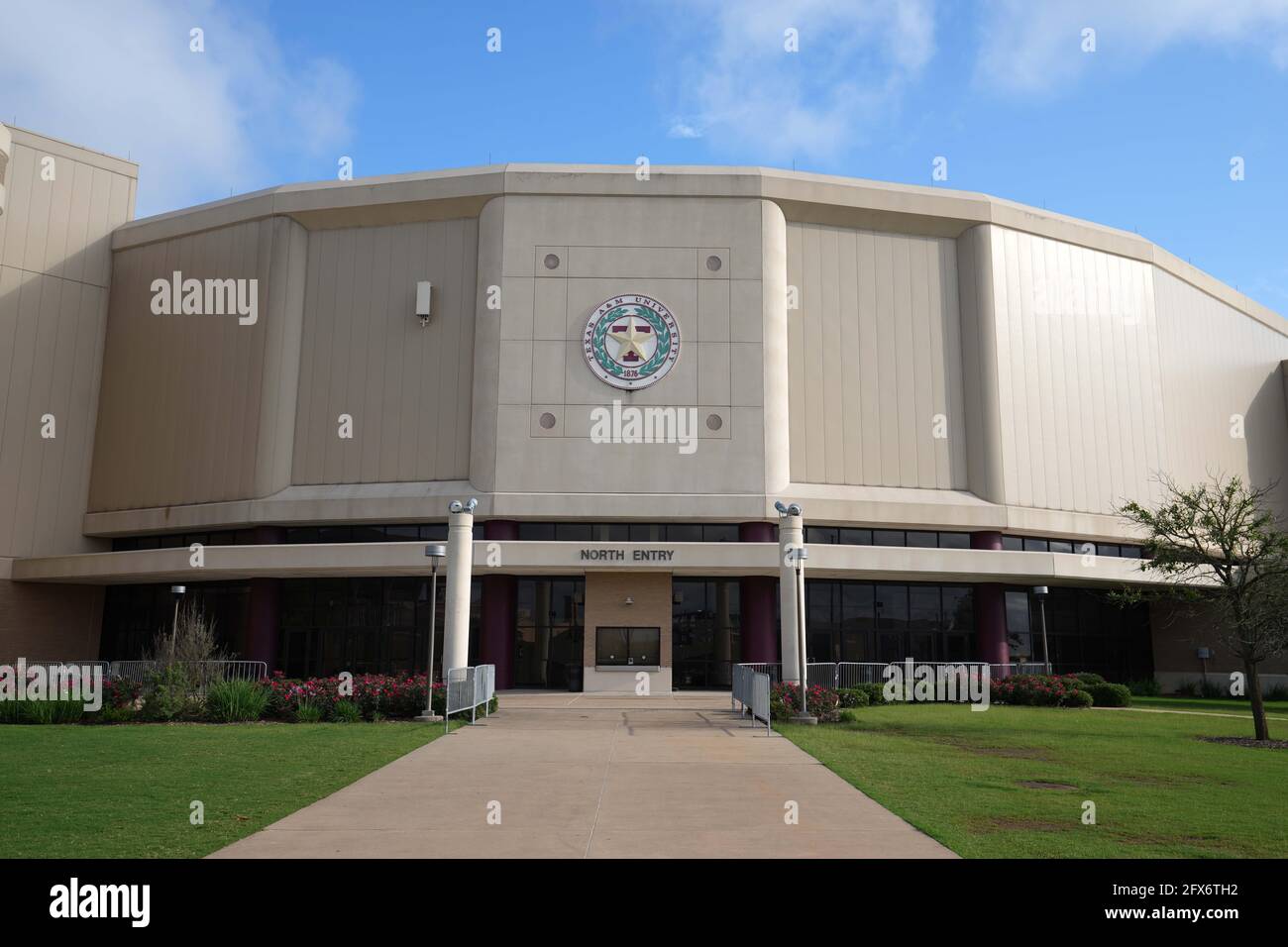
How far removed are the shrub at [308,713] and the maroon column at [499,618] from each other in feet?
46.5

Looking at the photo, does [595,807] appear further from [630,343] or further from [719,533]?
[630,343]

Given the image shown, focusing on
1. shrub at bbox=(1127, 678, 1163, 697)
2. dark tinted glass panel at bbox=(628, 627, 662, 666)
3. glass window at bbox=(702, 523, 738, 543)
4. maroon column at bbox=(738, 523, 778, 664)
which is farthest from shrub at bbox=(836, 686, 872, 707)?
shrub at bbox=(1127, 678, 1163, 697)

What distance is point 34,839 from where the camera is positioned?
8625mm

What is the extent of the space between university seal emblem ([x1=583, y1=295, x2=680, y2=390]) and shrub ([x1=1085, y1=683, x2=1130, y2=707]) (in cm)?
1914

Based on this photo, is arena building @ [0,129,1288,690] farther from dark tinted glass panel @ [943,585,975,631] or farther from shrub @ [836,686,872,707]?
shrub @ [836,686,872,707]

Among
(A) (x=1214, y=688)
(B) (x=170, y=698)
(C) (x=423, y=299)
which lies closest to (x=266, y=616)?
(C) (x=423, y=299)

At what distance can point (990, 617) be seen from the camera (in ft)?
129

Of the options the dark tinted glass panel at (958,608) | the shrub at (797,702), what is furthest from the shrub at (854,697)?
the dark tinted glass panel at (958,608)

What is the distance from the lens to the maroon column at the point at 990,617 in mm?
38844

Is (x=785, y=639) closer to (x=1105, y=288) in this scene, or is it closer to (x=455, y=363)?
(x=455, y=363)

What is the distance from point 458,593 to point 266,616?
713 inches

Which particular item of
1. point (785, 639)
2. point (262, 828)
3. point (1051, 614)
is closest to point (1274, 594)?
point (785, 639)

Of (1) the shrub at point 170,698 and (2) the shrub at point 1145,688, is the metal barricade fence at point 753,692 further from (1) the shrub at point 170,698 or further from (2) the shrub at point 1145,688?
(2) the shrub at point 1145,688

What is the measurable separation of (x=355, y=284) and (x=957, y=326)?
2626 centimetres
